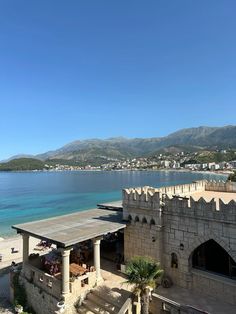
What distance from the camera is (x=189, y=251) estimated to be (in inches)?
657

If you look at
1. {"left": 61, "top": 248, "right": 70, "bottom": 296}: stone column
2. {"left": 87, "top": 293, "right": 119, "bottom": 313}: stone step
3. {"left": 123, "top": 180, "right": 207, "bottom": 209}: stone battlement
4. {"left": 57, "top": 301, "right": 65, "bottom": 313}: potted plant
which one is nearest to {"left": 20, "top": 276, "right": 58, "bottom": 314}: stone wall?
{"left": 57, "top": 301, "right": 65, "bottom": 313}: potted plant

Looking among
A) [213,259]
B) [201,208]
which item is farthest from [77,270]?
[201,208]

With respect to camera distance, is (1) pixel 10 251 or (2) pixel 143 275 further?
(1) pixel 10 251

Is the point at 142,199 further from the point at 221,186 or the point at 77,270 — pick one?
the point at 221,186

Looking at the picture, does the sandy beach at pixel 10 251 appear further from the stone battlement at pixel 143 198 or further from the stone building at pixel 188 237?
the stone building at pixel 188 237

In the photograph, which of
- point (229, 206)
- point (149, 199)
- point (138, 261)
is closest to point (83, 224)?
point (149, 199)

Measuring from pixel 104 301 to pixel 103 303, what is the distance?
137mm

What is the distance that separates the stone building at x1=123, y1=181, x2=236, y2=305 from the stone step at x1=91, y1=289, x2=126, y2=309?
3.40m

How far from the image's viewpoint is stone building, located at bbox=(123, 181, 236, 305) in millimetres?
15227

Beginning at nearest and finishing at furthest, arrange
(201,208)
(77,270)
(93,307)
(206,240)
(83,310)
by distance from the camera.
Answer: (206,240), (201,208), (93,307), (83,310), (77,270)

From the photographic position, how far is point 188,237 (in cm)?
1667

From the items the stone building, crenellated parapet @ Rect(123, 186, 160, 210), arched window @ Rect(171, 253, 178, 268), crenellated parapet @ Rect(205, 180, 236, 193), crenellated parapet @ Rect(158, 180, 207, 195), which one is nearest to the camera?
the stone building

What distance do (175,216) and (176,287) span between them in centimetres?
442

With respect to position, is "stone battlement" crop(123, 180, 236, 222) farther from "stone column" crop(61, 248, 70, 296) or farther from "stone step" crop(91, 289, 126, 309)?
"stone column" crop(61, 248, 70, 296)
